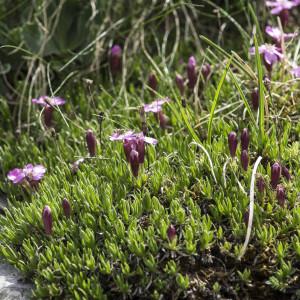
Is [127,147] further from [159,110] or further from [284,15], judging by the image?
[284,15]

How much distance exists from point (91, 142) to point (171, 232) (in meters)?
0.67

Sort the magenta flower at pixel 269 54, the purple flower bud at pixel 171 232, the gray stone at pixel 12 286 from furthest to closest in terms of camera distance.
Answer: the magenta flower at pixel 269 54 < the gray stone at pixel 12 286 < the purple flower bud at pixel 171 232

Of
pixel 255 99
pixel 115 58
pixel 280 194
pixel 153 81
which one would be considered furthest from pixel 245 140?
pixel 115 58

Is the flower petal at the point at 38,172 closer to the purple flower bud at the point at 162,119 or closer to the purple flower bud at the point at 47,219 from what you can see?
the purple flower bud at the point at 47,219

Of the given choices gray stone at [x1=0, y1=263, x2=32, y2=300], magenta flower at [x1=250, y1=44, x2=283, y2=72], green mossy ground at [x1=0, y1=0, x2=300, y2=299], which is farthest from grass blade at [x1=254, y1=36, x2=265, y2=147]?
gray stone at [x1=0, y1=263, x2=32, y2=300]

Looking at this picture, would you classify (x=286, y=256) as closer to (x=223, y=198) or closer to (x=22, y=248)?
(x=223, y=198)

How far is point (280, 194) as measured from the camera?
230cm

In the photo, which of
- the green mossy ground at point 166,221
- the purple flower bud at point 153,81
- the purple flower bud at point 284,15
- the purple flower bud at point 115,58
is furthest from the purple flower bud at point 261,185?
the purple flower bud at point 115,58

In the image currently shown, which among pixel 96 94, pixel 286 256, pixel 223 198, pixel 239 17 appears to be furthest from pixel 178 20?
Result: pixel 286 256

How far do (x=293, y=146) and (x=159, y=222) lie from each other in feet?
2.21

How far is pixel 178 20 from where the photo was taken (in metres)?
3.86

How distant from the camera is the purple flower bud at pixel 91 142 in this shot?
2686 mm

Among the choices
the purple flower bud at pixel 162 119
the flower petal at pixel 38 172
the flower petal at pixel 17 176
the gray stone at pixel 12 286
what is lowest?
the gray stone at pixel 12 286

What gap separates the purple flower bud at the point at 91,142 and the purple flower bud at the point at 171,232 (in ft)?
2.14
